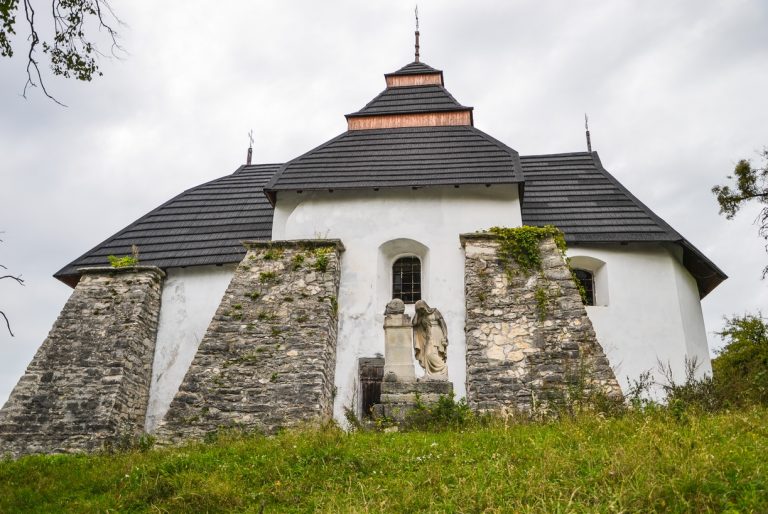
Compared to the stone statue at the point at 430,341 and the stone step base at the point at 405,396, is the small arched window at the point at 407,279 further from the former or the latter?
the stone step base at the point at 405,396

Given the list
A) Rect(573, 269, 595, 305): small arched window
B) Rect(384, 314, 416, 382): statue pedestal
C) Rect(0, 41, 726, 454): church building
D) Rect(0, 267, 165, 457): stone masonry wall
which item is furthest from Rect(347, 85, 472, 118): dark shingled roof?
Rect(384, 314, 416, 382): statue pedestal

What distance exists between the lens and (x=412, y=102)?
19.1m

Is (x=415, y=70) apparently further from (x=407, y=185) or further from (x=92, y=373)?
(x=92, y=373)

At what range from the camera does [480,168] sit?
625 inches

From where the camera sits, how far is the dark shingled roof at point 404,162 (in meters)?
15.7

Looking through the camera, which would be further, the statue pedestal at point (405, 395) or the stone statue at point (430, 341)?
the stone statue at point (430, 341)

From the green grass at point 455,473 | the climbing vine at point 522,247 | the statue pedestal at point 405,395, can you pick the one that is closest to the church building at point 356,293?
the climbing vine at point 522,247

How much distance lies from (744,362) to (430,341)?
35.1 ft

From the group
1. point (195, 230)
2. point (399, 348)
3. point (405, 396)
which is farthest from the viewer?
point (195, 230)

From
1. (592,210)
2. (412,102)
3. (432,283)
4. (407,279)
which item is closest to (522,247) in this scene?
(432,283)

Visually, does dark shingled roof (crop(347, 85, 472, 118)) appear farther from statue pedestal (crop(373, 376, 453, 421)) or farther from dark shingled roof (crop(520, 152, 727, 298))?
statue pedestal (crop(373, 376, 453, 421))

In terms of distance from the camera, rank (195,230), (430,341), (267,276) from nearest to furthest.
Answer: (430,341) < (267,276) < (195,230)

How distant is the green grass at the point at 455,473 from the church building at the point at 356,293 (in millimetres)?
3272

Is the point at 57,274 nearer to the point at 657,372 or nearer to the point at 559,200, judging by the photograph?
the point at 559,200
